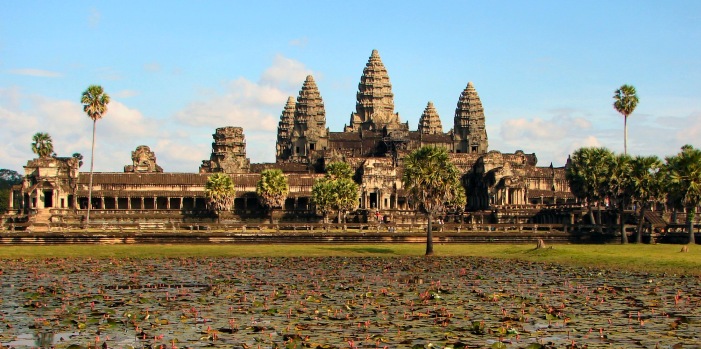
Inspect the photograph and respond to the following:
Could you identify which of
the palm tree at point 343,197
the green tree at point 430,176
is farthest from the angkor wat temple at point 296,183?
the green tree at point 430,176

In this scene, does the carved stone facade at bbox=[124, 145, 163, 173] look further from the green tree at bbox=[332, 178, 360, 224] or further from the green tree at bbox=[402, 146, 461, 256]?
the green tree at bbox=[402, 146, 461, 256]

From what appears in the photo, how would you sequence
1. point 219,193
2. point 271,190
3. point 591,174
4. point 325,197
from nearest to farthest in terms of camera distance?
point 591,174 < point 325,197 < point 219,193 < point 271,190

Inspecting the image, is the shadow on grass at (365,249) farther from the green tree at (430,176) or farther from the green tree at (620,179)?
the green tree at (620,179)

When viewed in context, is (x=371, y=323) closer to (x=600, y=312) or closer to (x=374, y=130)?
(x=600, y=312)

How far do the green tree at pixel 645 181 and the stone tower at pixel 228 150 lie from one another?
90.1 metres

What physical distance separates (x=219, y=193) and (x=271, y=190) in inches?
245

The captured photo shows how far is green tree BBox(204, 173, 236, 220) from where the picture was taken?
399ft

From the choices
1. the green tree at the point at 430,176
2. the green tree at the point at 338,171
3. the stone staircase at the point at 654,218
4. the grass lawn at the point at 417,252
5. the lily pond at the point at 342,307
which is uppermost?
the green tree at the point at 338,171

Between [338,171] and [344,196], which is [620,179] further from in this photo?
[338,171]

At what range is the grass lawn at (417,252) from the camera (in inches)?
1987

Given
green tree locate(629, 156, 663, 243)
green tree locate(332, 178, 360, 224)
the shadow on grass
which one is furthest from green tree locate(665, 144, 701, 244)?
green tree locate(332, 178, 360, 224)

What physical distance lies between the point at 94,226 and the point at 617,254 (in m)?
41.5

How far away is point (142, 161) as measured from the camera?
154 m

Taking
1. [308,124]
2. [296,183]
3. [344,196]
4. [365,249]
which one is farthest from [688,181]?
[308,124]
